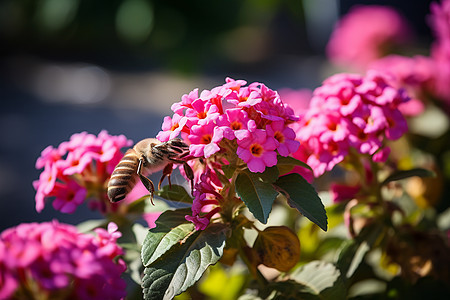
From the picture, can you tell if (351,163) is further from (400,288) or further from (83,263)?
(83,263)

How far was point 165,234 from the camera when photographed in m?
0.74

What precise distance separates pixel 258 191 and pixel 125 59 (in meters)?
4.98

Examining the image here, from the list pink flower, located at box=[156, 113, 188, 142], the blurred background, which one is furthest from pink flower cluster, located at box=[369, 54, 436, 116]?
the blurred background

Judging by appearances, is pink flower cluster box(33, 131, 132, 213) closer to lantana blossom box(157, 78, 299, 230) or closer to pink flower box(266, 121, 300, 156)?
lantana blossom box(157, 78, 299, 230)

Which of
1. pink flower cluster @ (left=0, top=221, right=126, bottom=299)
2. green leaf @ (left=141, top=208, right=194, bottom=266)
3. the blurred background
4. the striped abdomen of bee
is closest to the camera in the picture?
pink flower cluster @ (left=0, top=221, right=126, bottom=299)

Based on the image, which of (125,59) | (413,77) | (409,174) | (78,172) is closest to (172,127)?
(78,172)

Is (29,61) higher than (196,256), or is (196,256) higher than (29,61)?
(29,61)

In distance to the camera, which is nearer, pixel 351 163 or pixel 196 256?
pixel 196 256

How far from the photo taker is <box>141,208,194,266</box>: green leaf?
71 centimetres

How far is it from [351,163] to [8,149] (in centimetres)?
321

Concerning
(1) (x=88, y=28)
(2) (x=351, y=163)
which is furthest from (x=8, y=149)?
(2) (x=351, y=163)

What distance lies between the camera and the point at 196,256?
722mm

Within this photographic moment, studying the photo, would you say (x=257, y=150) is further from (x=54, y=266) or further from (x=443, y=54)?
(x=443, y=54)

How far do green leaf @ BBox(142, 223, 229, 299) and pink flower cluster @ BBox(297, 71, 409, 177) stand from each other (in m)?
0.24
